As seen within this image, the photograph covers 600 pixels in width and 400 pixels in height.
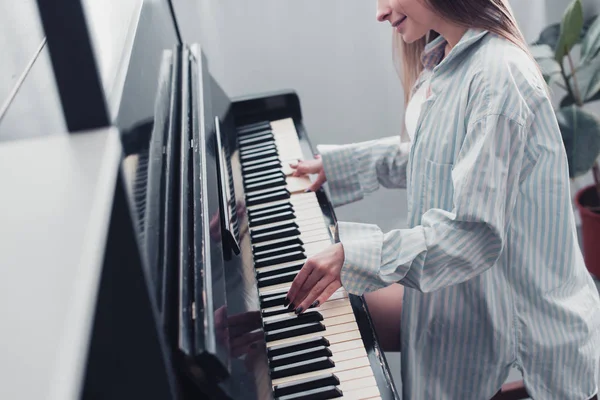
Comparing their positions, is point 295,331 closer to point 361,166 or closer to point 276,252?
point 276,252

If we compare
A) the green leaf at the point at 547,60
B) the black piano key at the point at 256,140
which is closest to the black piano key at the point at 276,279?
the black piano key at the point at 256,140

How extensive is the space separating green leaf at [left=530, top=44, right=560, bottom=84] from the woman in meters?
0.75

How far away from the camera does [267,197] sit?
146 centimetres

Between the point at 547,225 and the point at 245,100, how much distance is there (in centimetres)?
92

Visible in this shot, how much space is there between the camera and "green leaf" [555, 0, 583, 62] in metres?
1.99

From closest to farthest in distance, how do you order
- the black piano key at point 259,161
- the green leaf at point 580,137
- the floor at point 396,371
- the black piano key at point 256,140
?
the black piano key at point 259,161, the black piano key at point 256,140, the green leaf at point 580,137, the floor at point 396,371

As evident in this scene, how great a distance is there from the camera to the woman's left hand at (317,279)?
1089mm

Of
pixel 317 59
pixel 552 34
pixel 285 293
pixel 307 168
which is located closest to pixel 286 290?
pixel 285 293

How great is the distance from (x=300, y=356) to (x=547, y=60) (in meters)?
1.46

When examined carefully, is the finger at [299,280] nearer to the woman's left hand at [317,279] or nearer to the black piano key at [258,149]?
the woman's left hand at [317,279]

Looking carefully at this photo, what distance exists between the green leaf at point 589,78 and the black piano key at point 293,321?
54.8 inches

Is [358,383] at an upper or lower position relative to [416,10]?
lower

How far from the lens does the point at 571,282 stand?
125 cm

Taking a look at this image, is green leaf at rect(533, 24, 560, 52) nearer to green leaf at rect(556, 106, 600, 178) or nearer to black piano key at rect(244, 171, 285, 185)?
green leaf at rect(556, 106, 600, 178)
